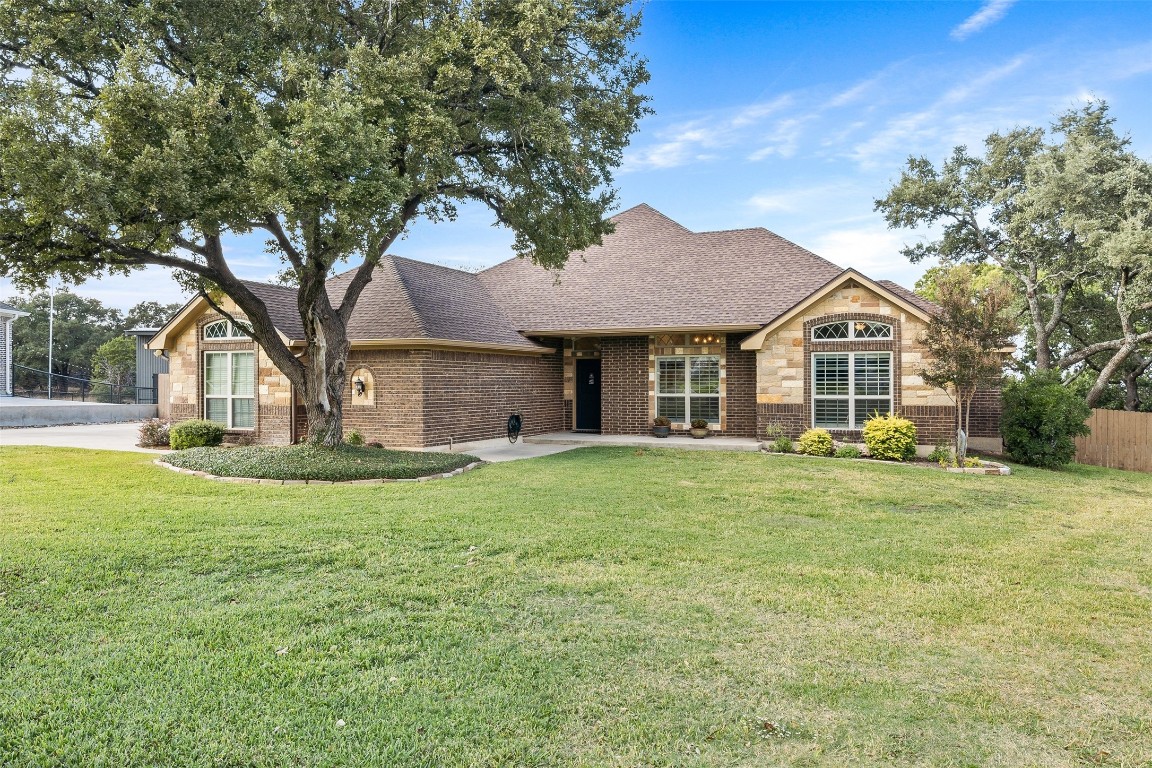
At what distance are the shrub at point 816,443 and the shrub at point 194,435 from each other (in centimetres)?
1367

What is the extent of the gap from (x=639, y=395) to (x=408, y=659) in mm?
14682

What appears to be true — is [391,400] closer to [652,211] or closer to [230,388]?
[230,388]

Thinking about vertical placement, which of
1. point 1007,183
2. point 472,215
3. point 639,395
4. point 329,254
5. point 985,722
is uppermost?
point 1007,183

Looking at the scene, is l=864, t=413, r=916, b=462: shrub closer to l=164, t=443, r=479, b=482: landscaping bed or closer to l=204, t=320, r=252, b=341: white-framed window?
l=164, t=443, r=479, b=482: landscaping bed

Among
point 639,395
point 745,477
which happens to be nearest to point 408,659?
point 745,477

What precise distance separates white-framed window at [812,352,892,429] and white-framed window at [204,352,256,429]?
549 inches

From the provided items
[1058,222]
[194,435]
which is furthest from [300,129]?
[1058,222]

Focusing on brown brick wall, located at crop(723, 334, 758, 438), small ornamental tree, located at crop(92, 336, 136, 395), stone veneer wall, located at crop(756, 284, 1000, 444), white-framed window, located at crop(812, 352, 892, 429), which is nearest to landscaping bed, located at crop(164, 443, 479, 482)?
stone veneer wall, located at crop(756, 284, 1000, 444)

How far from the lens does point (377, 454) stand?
12625mm

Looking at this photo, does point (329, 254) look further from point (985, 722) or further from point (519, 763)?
point (985, 722)

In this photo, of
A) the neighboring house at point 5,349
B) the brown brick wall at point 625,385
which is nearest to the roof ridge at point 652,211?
the brown brick wall at point 625,385

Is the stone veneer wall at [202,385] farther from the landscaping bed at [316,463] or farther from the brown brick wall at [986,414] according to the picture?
the brown brick wall at [986,414]

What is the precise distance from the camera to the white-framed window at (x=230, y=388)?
55.2 feet

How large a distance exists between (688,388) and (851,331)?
4461mm
